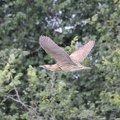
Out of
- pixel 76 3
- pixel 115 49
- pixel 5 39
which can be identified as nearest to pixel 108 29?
pixel 115 49

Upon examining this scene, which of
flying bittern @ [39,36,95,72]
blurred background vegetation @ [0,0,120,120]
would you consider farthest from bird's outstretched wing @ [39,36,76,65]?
blurred background vegetation @ [0,0,120,120]

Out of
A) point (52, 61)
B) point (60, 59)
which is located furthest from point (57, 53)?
point (52, 61)

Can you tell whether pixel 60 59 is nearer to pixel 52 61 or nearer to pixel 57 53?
pixel 57 53

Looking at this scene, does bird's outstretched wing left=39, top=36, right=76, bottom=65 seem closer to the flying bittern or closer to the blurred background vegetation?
the flying bittern

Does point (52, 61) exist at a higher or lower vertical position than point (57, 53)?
higher

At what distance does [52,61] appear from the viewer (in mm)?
5141

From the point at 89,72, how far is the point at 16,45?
78cm

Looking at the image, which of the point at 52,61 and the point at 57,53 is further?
the point at 52,61

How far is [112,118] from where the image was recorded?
4.66 meters

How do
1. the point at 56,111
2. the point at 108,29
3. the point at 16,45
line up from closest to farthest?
the point at 56,111, the point at 108,29, the point at 16,45

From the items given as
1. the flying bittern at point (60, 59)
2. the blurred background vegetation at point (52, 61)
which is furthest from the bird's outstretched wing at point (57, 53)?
the blurred background vegetation at point (52, 61)

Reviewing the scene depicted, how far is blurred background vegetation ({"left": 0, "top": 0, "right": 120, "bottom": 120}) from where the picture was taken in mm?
4422

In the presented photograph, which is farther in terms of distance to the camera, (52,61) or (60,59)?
(52,61)

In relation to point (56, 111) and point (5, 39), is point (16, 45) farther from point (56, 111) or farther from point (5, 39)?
point (56, 111)
